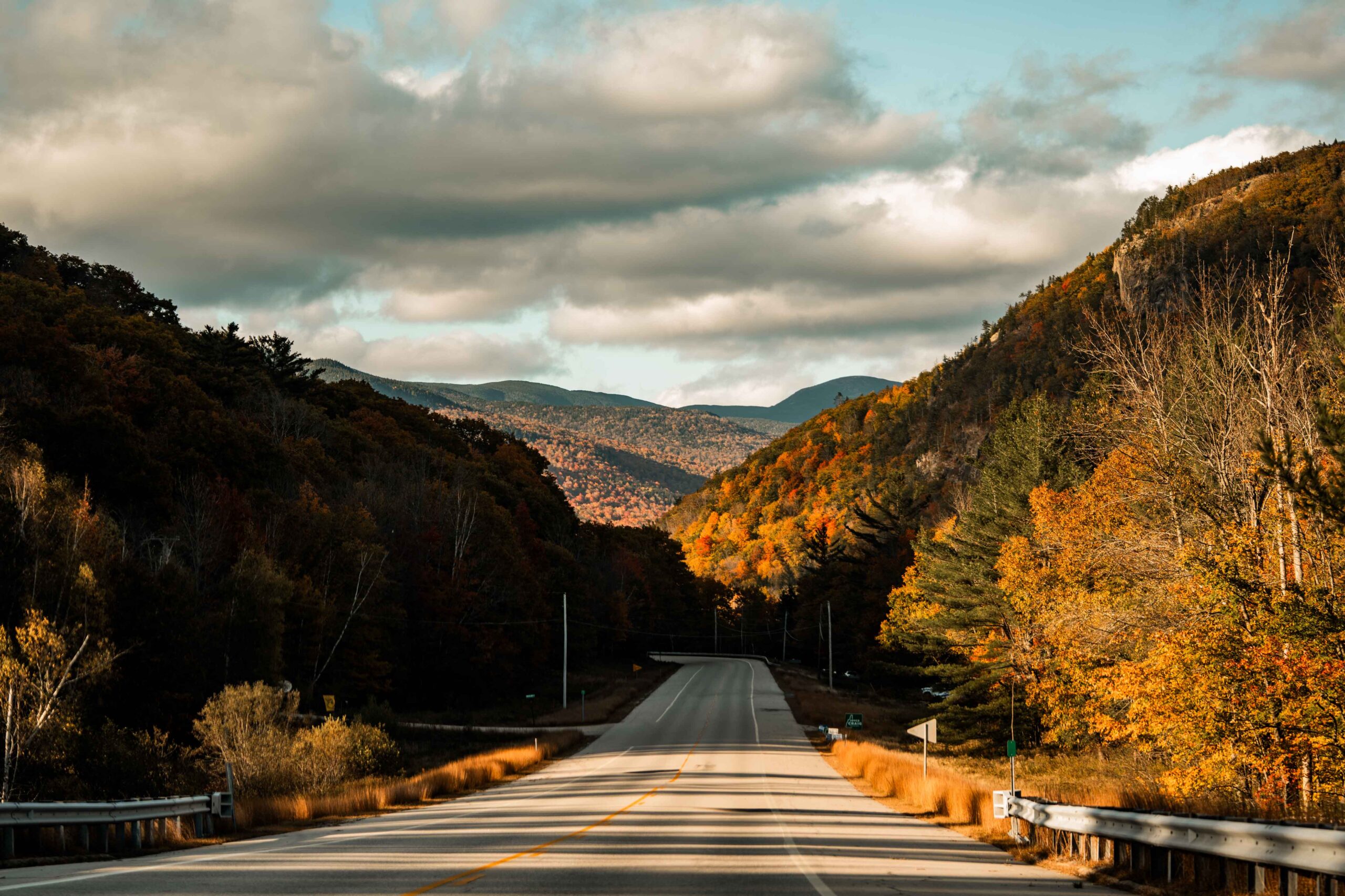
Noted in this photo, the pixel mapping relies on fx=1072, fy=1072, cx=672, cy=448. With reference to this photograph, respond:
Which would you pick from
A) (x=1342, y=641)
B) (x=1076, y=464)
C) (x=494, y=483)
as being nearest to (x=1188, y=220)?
(x=494, y=483)

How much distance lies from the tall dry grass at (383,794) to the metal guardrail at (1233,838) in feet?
47.1

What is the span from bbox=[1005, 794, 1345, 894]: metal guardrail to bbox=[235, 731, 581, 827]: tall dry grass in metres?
14.4

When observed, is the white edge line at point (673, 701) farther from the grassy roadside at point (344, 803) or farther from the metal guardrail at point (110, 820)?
the metal guardrail at point (110, 820)

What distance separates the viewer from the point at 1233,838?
9.99 metres

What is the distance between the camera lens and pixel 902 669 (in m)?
60.7

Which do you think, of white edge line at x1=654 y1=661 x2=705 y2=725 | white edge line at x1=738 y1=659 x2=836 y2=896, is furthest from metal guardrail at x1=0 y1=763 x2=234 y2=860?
Result: white edge line at x1=654 y1=661 x2=705 y2=725

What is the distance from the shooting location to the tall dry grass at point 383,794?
20.8 m

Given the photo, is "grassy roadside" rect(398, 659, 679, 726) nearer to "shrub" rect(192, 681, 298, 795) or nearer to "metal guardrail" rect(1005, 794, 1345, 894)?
"shrub" rect(192, 681, 298, 795)

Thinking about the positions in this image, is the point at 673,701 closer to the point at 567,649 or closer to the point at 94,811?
the point at 567,649

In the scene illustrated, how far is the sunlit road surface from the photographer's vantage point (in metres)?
10.9

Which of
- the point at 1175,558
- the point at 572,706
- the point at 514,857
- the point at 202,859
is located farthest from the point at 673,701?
the point at 202,859

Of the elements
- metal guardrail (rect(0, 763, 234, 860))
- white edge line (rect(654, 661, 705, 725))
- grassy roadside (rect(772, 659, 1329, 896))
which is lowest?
white edge line (rect(654, 661, 705, 725))

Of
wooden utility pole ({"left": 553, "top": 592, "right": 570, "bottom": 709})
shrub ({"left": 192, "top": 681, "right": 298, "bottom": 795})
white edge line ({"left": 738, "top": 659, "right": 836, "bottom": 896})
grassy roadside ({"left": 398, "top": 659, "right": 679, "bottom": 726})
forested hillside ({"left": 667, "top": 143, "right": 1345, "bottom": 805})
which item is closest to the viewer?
white edge line ({"left": 738, "top": 659, "right": 836, "bottom": 896})

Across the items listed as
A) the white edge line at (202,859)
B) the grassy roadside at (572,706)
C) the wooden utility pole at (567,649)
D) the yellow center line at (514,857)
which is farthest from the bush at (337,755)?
the wooden utility pole at (567,649)
